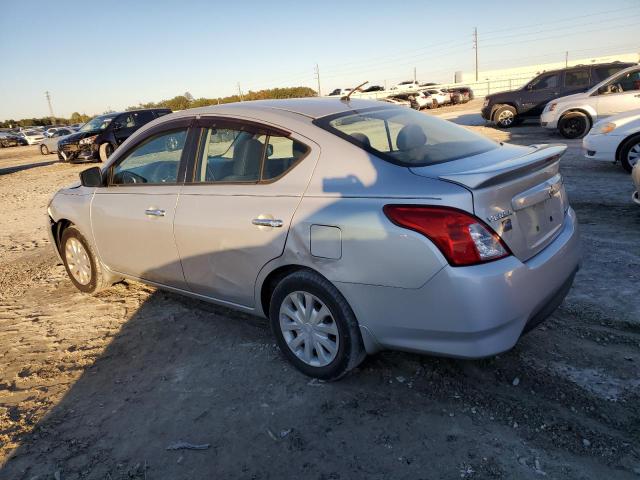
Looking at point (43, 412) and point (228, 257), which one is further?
point (228, 257)

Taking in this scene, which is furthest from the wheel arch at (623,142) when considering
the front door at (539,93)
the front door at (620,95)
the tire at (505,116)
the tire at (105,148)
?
the tire at (105,148)

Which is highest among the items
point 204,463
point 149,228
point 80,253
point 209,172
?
point 209,172

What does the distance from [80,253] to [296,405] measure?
305cm

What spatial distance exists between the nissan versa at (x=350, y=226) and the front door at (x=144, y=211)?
0.02 metres

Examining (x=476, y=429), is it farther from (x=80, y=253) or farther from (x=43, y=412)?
(x=80, y=253)

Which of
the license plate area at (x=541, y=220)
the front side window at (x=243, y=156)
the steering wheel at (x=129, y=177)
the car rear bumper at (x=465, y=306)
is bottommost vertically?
the car rear bumper at (x=465, y=306)

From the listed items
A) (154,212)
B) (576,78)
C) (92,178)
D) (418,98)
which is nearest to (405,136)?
(154,212)

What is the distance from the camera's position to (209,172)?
11.4 feet

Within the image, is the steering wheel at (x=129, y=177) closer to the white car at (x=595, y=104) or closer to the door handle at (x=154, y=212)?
the door handle at (x=154, y=212)

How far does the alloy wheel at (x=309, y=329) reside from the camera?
113 inches

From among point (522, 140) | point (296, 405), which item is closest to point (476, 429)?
point (296, 405)

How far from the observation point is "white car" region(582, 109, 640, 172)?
25.0ft

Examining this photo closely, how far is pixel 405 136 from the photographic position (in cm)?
315

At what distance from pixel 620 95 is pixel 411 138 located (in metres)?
10.9
